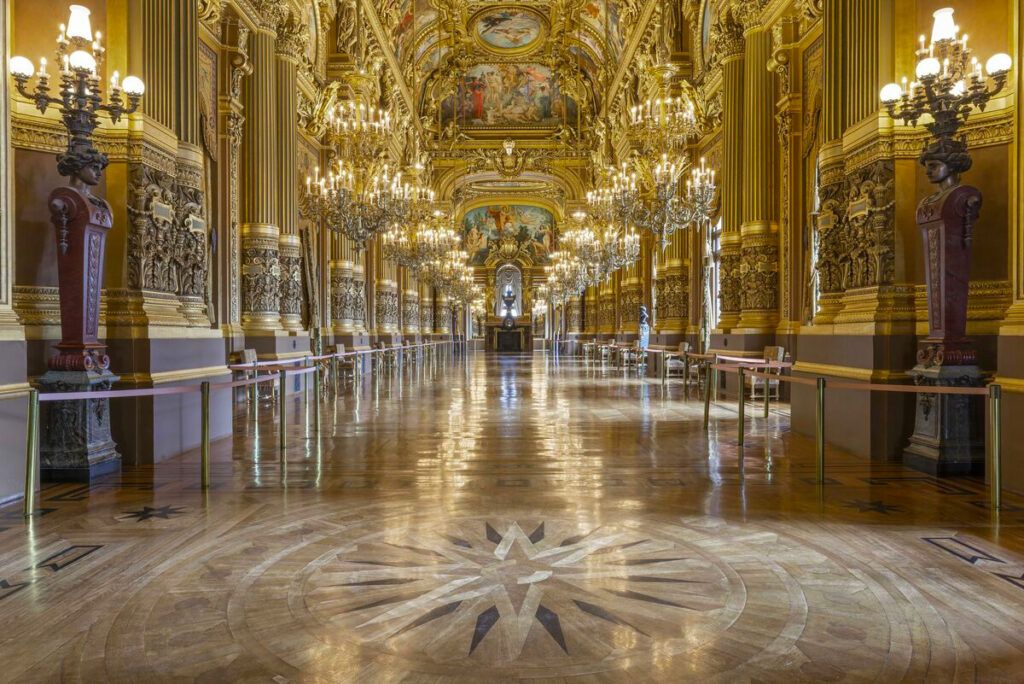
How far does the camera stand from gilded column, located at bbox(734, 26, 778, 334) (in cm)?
1323

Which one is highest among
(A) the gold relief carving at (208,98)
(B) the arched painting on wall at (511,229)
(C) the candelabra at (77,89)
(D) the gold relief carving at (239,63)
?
(B) the arched painting on wall at (511,229)

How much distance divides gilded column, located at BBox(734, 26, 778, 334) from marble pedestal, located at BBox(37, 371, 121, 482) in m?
11.2

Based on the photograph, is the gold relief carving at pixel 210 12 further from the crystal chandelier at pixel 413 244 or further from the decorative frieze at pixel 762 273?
the decorative frieze at pixel 762 273

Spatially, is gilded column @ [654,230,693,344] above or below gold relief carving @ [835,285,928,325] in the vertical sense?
above

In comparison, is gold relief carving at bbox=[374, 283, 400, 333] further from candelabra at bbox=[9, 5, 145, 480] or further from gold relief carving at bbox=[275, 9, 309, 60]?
candelabra at bbox=[9, 5, 145, 480]

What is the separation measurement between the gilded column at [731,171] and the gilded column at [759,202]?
17.6 inches

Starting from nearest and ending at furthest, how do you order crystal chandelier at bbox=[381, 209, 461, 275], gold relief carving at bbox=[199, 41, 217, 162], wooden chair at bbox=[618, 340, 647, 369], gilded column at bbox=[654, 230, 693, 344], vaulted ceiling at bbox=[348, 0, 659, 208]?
gold relief carving at bbox=[199, 41, 217, 162] < gilded column at bbox=[654, 230, 693, 344] < crystal chandelier at bbox=[381, 209, 461, 275] < wooden chair at bbox=[618, 340, 647, 369] < vaulted ceiling at bbox=[348, 0, 659, 208]

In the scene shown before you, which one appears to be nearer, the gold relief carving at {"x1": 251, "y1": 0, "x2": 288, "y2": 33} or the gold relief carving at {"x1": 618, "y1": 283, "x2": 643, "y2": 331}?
the gold relief carving at {"x1": 251, "y1": 0, "x2": 288, "y2": 33}

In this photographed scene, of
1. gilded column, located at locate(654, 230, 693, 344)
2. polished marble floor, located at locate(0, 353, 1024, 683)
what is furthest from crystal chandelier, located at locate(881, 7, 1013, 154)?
gilded column, located at locate(654, 230, 693, 344)

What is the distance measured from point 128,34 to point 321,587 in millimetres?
6063

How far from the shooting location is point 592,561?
12.3 feet

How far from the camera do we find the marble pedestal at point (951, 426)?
19.5 ft

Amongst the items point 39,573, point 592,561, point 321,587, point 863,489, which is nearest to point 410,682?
point 321,587

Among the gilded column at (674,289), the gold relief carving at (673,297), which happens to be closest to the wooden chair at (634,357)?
the gilded column at (674,289)
